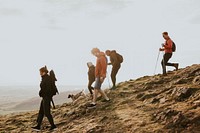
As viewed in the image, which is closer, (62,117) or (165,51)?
(62,117)

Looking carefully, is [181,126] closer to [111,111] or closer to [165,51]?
[111,111]

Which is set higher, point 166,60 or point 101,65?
point 101,65

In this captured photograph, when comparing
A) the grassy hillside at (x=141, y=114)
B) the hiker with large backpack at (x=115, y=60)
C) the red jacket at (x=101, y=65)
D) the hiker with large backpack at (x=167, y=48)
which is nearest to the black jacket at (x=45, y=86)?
the grassy hillside at (x=141, y=114)

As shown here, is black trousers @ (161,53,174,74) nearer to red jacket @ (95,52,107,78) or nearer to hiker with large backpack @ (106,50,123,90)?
hiker with large backpack @ (106,50,123,90)

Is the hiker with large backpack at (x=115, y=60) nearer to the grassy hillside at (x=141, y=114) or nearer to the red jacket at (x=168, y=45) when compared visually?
the grassy hillside at (x=141, y=114)

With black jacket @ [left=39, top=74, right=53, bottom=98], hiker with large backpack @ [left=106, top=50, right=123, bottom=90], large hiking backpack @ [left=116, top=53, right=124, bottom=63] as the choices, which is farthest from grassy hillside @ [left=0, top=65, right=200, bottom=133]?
large hiking backpack @ [left=116, top=53, right=124, bottom=63]

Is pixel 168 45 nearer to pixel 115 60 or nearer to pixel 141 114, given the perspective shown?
pixel 115 60

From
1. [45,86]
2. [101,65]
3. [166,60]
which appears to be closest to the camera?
[45,86]

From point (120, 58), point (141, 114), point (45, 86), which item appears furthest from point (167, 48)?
point (45, 86)

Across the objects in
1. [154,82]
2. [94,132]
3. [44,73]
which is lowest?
[94,132]

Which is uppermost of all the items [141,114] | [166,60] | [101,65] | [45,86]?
[101,65]

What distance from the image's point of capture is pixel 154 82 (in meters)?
18.6

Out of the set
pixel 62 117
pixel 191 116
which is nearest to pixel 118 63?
pixel 62 117

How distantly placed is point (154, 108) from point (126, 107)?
6.49 ft
